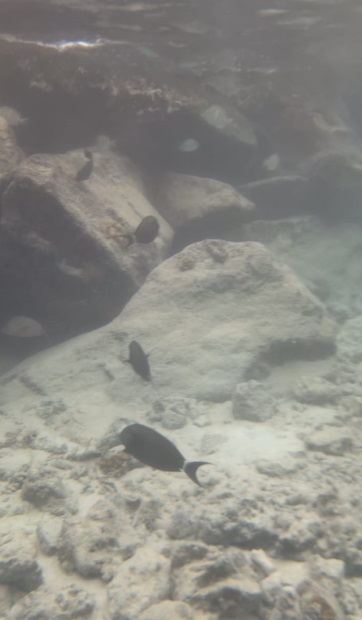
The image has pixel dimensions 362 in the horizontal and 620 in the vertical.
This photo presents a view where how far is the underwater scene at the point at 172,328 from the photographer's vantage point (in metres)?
3.08

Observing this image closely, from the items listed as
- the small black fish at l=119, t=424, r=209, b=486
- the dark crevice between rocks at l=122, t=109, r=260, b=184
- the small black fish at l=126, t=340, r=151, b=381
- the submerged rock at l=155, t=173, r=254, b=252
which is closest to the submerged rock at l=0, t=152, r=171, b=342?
the submerged rock at l=155, t=173, r=254, b=252

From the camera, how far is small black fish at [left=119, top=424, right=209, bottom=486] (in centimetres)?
309

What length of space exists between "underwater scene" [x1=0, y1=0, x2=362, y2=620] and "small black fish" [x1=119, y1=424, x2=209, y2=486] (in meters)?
0.02

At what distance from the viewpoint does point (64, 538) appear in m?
3.30

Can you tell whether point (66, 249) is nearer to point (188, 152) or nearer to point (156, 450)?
point (156, 450)

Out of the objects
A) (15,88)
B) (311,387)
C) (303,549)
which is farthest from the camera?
(15,88)

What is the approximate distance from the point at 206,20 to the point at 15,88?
741cm

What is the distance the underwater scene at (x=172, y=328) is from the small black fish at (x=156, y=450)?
16 mm

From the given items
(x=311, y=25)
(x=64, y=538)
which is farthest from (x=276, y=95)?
(x=64, y=538)

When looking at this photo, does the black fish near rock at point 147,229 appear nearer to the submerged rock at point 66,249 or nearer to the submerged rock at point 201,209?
the submerged rock at point 66,249

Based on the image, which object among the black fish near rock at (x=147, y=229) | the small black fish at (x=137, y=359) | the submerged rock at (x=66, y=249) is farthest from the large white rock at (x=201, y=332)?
the small black fish at (x=137, y=359)

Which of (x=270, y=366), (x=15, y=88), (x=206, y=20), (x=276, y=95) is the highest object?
(x=206, y=20)

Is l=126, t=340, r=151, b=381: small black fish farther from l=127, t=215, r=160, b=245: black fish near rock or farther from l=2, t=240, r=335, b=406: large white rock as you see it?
l=127, t=215, r=160, b=245: black fish near rock

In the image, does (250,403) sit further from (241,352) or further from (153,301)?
(153,301)
